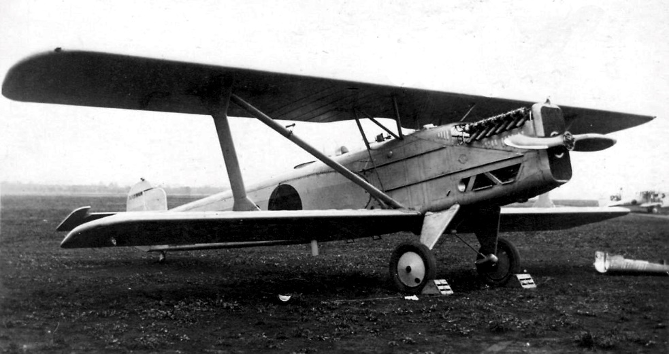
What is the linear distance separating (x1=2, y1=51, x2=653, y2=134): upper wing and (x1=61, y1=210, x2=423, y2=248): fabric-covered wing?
161cm

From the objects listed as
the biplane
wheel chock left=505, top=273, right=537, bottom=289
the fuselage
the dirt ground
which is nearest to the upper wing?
the biplane

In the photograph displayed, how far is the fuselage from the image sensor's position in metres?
6.21

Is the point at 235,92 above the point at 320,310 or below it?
above

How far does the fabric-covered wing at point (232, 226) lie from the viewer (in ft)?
18.2

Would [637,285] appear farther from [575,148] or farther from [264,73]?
[264,73]

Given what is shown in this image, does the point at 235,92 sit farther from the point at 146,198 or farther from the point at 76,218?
the point at 146,198

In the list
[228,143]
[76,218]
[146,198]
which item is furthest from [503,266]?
[146,198]

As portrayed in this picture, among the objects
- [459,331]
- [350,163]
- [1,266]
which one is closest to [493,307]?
[459,331]

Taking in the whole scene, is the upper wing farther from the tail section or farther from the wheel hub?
the tail section

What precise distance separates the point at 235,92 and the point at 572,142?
4.16m

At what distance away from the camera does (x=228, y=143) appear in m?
6.51

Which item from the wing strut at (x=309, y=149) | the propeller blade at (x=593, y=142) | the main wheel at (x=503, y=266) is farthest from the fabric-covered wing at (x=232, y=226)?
the propeller blade at (x=593, y=142)

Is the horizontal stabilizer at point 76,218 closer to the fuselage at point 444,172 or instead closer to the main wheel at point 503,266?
the fuselage at point 444,172

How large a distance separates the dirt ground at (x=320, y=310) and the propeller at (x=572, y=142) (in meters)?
0.98
